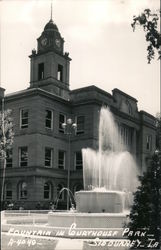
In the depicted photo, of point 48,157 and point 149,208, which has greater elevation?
point 48,157

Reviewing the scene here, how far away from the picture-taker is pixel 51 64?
44406 millimetres

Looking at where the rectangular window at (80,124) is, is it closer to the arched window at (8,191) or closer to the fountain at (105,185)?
the fountain at (105,185)

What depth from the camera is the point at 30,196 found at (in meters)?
36.3

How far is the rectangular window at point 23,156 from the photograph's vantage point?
125 feet

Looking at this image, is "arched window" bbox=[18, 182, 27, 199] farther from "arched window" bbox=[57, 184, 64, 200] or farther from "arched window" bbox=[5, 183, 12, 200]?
"arched window" bbox=[57, 184, 64, 200]

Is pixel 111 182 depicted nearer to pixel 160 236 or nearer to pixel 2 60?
pixel 2 60

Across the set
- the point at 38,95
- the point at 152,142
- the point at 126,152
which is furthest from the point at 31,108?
the point at 152,142

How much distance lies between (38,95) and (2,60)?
21906mm

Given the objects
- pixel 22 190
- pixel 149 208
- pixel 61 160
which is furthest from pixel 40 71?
pixel 149 208

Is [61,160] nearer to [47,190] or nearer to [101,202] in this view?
[47,190]

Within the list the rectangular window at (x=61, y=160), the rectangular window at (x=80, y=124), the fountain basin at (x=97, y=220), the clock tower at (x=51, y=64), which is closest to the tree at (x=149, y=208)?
the fountain basin at (x=97, y=220)

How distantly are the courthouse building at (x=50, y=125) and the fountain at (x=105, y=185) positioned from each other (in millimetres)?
1250

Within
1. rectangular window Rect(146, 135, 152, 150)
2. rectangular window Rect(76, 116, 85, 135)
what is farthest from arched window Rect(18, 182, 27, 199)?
rectangular window Rect(146, 135, 152, 150)

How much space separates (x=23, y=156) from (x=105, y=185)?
787cm
